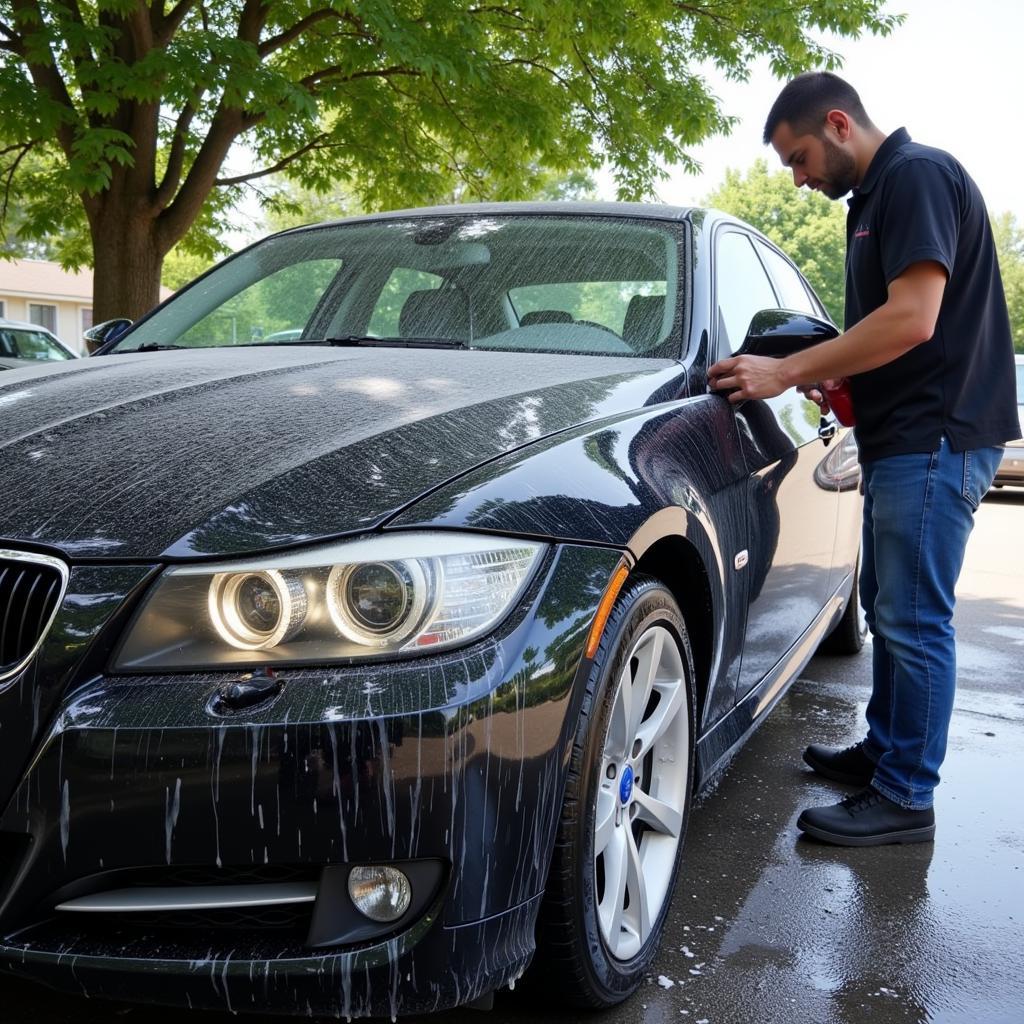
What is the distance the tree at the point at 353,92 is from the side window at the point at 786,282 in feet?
19.3

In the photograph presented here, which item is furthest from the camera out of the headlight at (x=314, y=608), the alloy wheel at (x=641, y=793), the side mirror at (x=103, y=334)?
the side mirror at (x=103, y=334)

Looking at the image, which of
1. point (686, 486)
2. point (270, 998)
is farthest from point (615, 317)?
point (270, 998)

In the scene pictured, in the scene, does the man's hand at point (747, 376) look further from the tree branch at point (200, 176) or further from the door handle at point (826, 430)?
the tree branch at point (200, 176)

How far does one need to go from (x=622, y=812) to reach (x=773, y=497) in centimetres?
115

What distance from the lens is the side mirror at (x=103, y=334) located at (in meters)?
3.78

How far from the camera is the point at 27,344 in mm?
15445

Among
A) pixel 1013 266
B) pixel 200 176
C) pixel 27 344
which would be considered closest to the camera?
pixel 200 176

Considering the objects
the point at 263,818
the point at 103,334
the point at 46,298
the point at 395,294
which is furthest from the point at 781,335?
the point at 46,298

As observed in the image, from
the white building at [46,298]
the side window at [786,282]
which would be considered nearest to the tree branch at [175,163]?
the side window at [786,282]

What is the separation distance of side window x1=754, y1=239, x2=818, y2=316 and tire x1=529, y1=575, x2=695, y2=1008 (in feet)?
6.85

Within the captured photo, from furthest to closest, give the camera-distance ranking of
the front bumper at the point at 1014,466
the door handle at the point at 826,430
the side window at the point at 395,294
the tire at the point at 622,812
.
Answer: the front bumper at the point at 1014,466, the door handle at the point at 826,430, the side window at the point at 395,294, the tire at the point at 622,812

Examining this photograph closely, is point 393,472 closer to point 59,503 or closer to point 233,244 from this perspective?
point 59,503

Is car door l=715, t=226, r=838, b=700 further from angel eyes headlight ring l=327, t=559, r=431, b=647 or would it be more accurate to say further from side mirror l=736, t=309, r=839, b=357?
angel eyes headlight ring l=327, t=559, r=431, b=647

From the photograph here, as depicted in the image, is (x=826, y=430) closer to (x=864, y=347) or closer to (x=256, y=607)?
(x=864, y=347)
